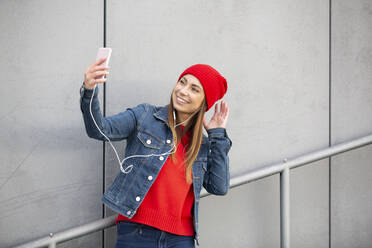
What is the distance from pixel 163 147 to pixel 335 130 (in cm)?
175

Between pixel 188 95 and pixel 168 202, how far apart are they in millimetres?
536

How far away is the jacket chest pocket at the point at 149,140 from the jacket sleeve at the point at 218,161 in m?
0.29

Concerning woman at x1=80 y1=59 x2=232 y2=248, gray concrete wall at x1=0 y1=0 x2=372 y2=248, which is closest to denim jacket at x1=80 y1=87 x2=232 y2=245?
woman at x1=80 y1=59 x2=232 y2=248

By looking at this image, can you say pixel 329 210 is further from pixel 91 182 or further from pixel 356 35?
pixel 91 182

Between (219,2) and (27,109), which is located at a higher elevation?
(219,2)

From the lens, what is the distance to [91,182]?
246cm

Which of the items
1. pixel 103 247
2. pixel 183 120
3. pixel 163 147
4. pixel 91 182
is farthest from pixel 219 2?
pixel 103 247

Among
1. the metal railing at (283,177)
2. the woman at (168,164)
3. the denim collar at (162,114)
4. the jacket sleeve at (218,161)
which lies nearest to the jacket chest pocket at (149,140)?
the woman at (168,164)

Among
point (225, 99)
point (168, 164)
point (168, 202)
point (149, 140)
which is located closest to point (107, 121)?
point (149, 140)

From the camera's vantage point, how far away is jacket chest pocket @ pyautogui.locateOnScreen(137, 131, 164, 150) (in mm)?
2213

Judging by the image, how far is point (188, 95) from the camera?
2.25 metres

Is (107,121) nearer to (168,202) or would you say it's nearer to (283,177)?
(168,202)

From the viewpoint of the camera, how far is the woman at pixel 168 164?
2.15 m

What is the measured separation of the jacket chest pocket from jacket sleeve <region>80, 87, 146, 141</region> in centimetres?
5
